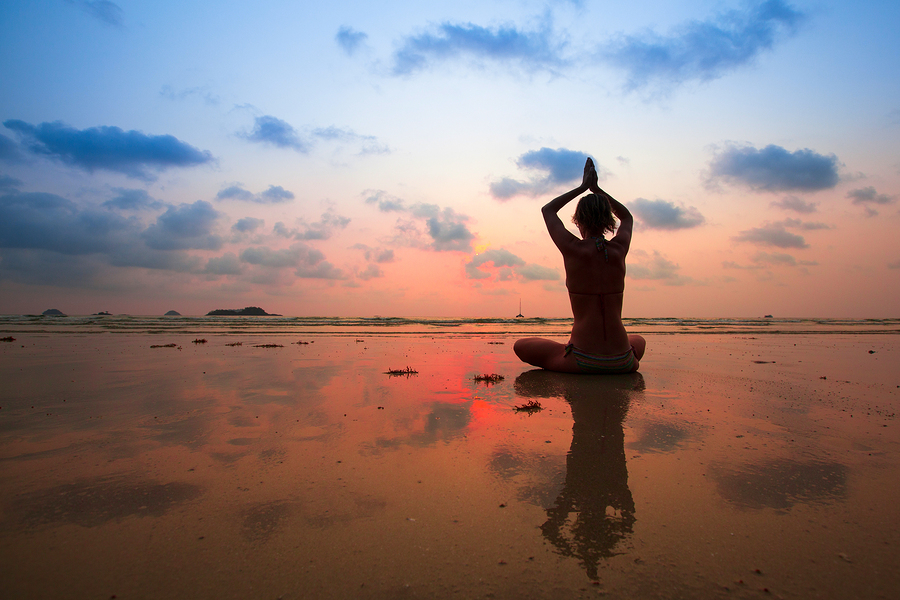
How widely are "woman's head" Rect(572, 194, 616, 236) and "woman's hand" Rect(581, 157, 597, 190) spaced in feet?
0.44

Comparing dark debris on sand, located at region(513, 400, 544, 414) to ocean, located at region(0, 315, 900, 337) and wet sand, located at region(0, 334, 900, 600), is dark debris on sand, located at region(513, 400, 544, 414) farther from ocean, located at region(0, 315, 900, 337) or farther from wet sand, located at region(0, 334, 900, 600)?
ocean, located at region(0, 315, 900, 337)

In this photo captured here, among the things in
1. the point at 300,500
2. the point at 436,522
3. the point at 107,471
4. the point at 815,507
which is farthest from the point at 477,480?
the point at 107,471

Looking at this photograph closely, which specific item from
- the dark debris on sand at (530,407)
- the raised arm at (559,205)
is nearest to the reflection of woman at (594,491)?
the dark debris on sand at (530,407)

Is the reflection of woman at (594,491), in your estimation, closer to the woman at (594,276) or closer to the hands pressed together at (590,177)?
the woman at (594,276)

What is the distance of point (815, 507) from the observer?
1.98m

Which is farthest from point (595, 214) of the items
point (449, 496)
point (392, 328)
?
point (392, 328)

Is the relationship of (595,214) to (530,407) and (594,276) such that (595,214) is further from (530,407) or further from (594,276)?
(530,407)

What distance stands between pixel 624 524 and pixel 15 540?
100 inches

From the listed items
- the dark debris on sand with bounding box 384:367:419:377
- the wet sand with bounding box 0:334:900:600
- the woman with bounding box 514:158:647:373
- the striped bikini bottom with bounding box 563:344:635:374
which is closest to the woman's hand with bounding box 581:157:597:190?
the woman with bounding box 514:158:647:373

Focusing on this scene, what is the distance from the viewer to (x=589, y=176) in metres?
5.45

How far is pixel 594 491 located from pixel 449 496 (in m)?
0.76

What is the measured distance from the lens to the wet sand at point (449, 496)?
149 cm

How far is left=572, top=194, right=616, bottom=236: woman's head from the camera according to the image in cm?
533

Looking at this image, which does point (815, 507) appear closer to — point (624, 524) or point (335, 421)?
point (624, 524)
